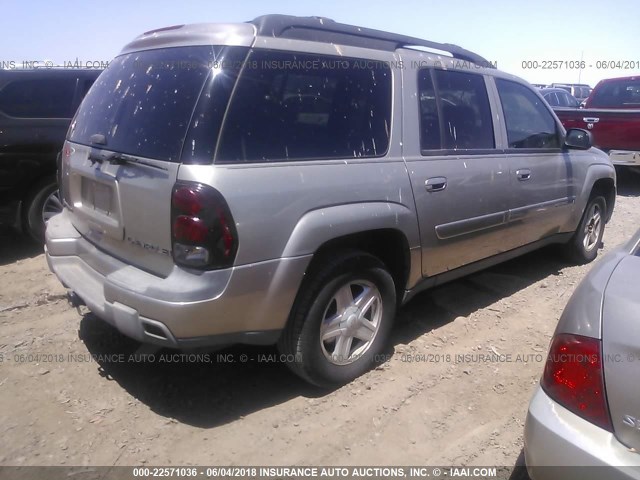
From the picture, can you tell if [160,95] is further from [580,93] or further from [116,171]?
[580,93]

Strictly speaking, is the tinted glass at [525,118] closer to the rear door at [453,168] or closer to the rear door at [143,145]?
the rear door at [453,168]

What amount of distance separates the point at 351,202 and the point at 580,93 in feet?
81.5

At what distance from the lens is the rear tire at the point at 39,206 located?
5.10 meters

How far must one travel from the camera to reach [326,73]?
9.31 ft

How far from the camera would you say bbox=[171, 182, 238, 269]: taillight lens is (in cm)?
228

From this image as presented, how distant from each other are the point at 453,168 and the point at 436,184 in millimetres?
228

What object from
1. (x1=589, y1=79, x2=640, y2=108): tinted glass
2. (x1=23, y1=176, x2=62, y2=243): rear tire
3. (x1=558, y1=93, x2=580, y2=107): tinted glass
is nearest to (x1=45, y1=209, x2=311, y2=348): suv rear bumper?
(x1=23, y1=176, x2=62, y2=243): rear tire

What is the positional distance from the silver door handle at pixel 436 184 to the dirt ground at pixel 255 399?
1064mm

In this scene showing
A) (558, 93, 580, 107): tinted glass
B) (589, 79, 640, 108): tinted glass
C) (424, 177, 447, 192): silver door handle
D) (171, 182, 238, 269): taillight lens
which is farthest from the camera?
(558, 93, 580, 107): tinted glass

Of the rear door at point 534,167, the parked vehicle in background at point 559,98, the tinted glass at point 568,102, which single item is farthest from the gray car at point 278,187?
the tinted glass at point 568,102

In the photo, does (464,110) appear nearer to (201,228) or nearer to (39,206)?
(201,228)

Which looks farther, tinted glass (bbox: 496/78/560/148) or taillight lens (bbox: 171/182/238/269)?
tinted glass (bbox: 496/78/560/148)

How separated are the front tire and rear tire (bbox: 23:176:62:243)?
3.42 m

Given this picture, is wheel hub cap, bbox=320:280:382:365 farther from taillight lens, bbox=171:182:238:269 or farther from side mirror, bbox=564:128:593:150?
side mirror, bbox=564:128:593:150
